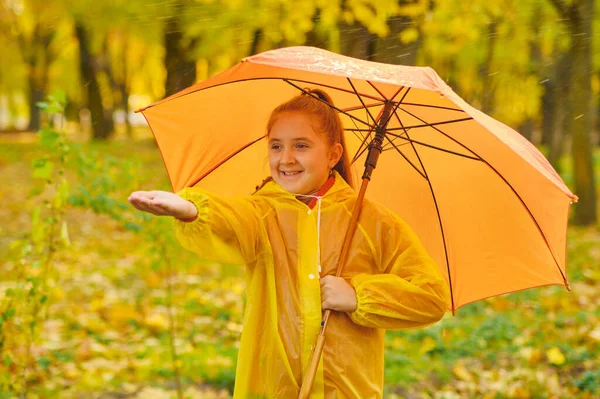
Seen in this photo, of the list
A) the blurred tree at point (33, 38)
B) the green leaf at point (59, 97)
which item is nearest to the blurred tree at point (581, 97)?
the green leaf at point (59, 97)

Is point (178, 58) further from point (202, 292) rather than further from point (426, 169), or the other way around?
point (426, 169)

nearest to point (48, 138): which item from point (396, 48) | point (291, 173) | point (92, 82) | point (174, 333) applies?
point (291, 173)

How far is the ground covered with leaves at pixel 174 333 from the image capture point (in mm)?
3656

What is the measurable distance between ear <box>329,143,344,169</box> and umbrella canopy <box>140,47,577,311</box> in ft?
0.56

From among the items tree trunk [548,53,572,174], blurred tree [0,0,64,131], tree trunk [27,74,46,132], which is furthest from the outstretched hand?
tree trunk [27,74,46,132]

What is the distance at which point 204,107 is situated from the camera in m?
2.60

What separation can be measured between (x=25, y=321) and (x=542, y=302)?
5.31 metres

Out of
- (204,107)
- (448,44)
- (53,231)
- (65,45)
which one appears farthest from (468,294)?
(65,45)

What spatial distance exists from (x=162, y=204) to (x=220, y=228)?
25 cm

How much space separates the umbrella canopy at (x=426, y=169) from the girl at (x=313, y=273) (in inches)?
13.0

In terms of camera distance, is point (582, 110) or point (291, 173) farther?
point (582, 110)

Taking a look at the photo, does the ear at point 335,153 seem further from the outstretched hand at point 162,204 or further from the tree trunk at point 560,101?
the tree trunk at point 560,101

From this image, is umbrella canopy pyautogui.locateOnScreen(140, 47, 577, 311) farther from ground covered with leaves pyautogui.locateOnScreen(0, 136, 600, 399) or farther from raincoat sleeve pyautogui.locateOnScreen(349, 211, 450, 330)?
ground covered with leaves pyautogui.locateOnScreen(0, 136, 600, 399)

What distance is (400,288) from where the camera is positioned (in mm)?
2131
